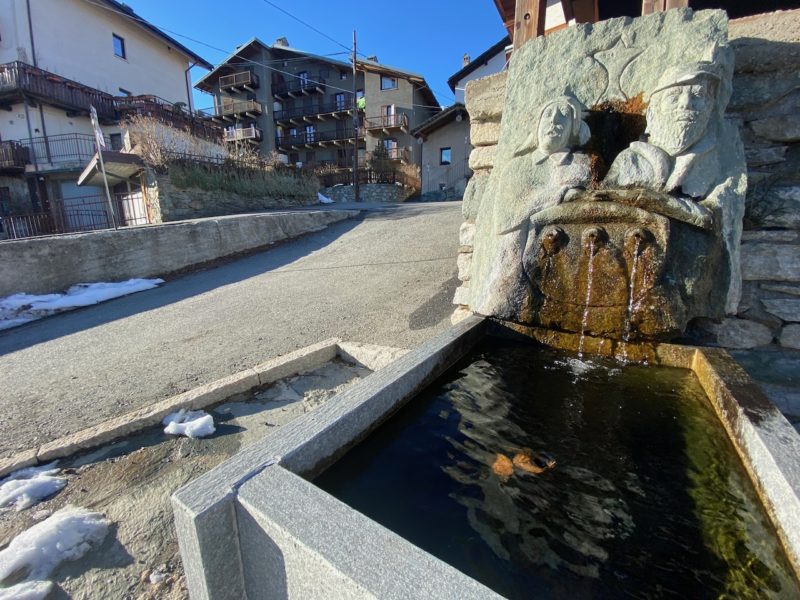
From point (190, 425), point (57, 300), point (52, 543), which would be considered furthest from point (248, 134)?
point (52, 543)

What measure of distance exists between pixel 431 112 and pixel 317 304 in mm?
25113

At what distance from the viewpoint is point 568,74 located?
3.01 meters

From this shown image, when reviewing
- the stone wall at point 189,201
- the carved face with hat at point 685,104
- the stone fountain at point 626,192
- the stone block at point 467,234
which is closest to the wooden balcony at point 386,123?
the stone wall at point 189,201

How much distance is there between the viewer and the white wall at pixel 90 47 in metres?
15.3

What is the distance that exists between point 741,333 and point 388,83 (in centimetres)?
2649

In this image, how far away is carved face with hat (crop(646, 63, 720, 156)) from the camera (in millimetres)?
2354

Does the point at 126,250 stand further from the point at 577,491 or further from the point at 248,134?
the point at 248,134

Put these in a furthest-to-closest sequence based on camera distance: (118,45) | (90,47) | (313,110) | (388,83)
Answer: (313,110), (388,83), (118,45), (90,47)

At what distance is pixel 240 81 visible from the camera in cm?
2683

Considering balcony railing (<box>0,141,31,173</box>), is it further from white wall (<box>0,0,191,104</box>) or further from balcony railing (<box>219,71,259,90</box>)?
balcony railing (<box>219,71,259,90</box>)

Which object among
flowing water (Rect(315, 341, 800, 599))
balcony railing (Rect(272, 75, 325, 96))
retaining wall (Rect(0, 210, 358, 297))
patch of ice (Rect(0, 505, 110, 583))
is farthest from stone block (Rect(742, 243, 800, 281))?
balcony railing (Rect(272, 75, 325, 96))

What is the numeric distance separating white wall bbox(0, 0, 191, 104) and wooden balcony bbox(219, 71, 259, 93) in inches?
191

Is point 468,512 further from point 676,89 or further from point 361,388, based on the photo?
point 676,89

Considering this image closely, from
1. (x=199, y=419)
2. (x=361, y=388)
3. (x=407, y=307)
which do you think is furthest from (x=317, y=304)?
(x=361, y=388)
